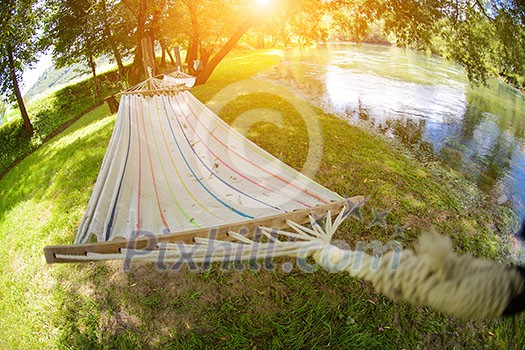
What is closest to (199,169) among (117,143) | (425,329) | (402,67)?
(117,143)

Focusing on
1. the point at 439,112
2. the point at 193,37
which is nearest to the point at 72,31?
the point at 193,37

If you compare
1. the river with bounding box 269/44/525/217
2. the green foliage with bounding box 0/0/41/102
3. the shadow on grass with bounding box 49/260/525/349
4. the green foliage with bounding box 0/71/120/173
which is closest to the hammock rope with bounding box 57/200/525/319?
the shadow on grass with bounding box 49/260/525/349

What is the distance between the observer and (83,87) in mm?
11227

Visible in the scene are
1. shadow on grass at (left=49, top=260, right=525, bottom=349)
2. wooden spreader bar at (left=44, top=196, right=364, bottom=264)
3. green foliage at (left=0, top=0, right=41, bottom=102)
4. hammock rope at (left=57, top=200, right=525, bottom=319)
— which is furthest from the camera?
green foliage at (left=0, top=0, right=41, bottom=102)

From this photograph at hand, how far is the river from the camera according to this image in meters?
4.38

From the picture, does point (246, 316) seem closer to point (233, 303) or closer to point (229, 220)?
point (233, 303)

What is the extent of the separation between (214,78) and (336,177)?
677 centimetres

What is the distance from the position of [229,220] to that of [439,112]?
6.49 metres

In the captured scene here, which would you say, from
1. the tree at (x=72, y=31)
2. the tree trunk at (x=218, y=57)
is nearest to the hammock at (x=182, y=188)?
the tree trunk at (x=218, y=57)

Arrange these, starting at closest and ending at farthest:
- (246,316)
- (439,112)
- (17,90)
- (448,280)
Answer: (448,280) < (246,316) < (439,112) < (17,90)

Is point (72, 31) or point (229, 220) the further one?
point (72, 31)

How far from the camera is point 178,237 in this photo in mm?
1546

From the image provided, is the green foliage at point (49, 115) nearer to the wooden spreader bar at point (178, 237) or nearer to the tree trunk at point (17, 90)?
the tree trunk at point (17, 90)

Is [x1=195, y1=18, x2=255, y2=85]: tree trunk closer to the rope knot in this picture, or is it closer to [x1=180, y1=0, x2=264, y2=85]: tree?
[x1=180, y1=0, x2=264, y2=85]: tree
